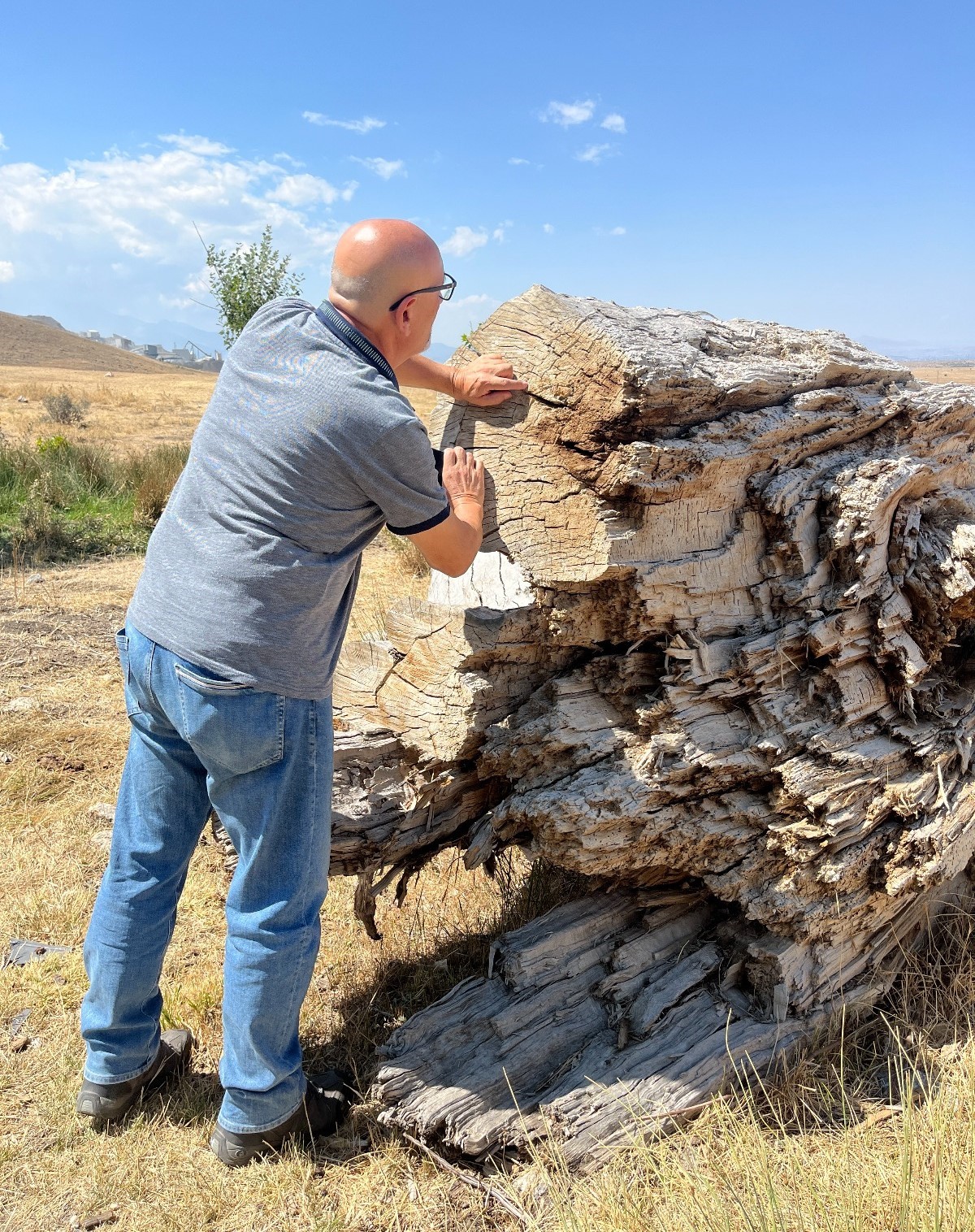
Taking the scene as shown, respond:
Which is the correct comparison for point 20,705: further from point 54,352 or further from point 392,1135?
point 54,352

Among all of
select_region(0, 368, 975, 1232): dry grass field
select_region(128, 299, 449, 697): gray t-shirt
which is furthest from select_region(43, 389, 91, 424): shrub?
select_region(128, 299, 449, 697): gray t-shirt

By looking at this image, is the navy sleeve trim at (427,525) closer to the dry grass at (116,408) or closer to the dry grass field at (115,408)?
the dry grass at (116,408)

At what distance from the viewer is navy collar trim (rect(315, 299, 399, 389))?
209 cm

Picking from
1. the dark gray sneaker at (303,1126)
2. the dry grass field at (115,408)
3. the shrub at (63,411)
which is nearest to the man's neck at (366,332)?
the dark gray sneaker at (303,1126)

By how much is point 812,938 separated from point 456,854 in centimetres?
146

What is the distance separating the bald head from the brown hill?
58.4 metres

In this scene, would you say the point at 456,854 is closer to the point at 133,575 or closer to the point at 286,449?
the point at 286,449

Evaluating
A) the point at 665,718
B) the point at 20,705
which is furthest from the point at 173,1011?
the point at 20,705

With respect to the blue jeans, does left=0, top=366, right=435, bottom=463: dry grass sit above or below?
above

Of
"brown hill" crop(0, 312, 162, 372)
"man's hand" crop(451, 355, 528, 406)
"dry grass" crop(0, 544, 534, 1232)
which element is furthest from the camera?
"brown hill" crop(0, 312, 162, 372)

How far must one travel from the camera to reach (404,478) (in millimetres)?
1976

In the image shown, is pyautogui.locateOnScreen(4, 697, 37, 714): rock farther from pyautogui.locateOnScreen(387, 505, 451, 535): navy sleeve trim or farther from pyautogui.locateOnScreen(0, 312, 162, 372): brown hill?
pyautogui.locateOnScreen(0, 312, 162, 372): brown hill

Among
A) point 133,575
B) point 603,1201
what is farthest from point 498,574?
point 133,575

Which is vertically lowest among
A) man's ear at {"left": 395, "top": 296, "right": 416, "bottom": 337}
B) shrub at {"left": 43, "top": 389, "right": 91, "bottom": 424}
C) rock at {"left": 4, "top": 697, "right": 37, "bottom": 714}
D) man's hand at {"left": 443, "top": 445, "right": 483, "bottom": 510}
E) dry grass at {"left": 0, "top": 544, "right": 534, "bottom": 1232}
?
dry grass at {"left": 0, "top": 544, "right": 534, "bottom": 1232}
